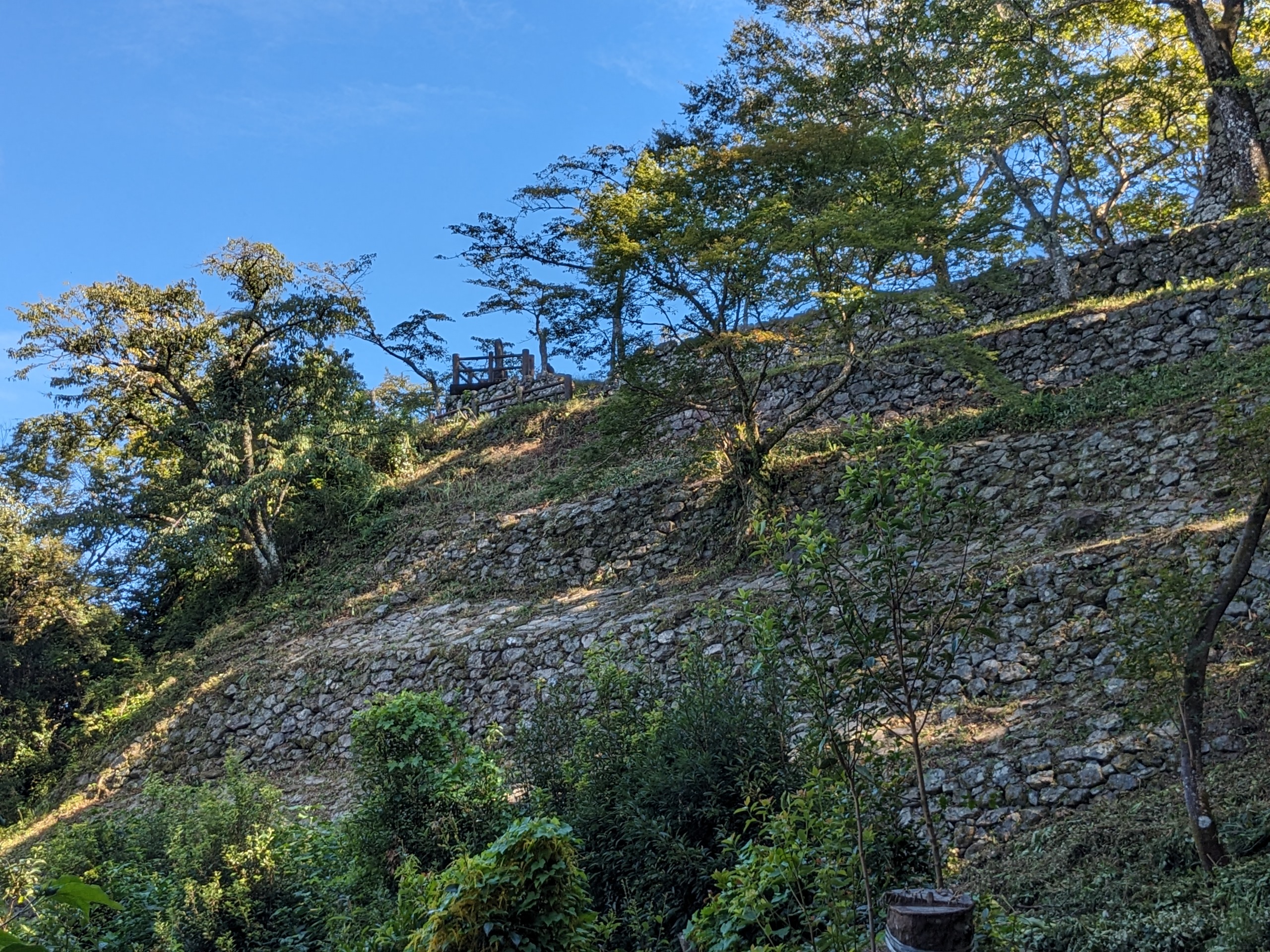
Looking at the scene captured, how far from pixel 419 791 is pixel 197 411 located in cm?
1401

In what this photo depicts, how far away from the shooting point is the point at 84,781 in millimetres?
13195

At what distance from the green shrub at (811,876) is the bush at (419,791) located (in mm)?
2144

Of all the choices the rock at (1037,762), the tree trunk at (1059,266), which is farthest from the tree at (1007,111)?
the rock at (1037,762)

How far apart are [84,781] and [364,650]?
15.2 feet

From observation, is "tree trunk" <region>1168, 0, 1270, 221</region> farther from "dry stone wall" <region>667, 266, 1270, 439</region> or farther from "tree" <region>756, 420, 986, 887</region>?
"tree" <region>756, 420, 986, 887</region>

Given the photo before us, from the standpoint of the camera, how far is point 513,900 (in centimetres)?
321

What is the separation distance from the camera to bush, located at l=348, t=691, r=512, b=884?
523 cm

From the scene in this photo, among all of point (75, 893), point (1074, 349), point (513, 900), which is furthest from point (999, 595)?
point (75, 893)

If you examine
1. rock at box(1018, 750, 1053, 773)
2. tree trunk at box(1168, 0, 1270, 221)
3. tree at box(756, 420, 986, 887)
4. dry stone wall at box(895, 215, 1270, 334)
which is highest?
tree trunk at box(1168, 0, 1270, 221)

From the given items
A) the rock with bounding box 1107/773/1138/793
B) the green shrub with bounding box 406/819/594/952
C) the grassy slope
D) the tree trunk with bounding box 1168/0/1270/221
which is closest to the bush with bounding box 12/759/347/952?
the green shrub with bounding box 406/819/594/952

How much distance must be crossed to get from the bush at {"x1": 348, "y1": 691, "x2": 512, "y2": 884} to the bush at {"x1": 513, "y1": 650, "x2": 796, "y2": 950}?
14.5 inches

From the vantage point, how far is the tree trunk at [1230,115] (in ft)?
45.6

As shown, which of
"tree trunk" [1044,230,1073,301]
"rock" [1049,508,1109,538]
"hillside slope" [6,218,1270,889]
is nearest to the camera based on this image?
"hillside slope" [6,218,1270,889]

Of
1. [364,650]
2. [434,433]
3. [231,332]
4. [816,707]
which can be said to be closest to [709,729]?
[816,707]
